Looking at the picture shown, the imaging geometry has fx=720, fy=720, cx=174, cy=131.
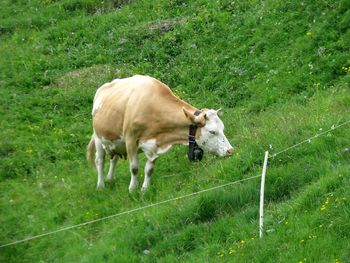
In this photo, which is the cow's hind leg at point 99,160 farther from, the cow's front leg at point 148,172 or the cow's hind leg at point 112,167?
the cow's front leg at point 148,172

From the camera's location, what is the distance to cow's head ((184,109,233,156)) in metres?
13.0

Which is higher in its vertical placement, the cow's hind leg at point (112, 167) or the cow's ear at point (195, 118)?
the cow's ear at point (195, 118)

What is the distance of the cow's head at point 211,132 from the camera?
13.0 m

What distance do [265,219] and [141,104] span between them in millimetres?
4243

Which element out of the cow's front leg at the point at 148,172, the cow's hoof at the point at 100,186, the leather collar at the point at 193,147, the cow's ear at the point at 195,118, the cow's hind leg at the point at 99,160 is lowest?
the cow's hoof at the point at 100,186

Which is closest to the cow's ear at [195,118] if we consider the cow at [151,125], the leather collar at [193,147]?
the cow at [151,125]

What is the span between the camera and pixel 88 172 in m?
16.0

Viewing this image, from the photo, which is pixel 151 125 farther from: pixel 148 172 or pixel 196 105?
pixel 196 105

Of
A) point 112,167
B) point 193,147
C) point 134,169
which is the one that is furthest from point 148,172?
point 112,167

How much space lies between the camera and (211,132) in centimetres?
1303

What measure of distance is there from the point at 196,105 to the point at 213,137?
570cm

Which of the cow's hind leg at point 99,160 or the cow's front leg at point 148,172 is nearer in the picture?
the cow's front leg at point 148,172

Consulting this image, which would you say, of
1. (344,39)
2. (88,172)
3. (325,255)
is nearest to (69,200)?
(88,172)

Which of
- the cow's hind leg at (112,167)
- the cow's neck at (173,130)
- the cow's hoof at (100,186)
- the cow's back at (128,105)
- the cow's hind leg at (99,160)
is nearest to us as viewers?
the cow's neck at (173,130)
